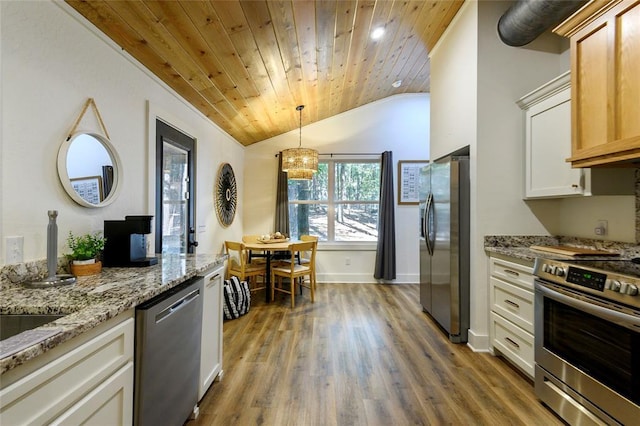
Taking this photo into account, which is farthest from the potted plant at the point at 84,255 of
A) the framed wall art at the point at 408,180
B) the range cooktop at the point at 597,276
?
the framed wall art at the point at 408,180

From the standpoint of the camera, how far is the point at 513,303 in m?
2.16

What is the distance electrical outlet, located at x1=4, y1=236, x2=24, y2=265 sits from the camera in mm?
1242

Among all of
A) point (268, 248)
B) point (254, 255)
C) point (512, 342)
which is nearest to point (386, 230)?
point (268, 248)

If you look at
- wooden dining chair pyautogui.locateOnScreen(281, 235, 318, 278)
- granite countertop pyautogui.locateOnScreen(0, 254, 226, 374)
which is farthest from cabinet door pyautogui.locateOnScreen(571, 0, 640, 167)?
wooden dining chair pyautogui.locateOnScreen(281, 235, 318, 278)

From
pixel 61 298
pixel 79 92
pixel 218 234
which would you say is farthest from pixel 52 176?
pixel 218 234

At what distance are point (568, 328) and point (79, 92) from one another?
10.2 ft

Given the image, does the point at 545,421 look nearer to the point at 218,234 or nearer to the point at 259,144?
the point at 218,234

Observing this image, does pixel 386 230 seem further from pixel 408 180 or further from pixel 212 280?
pixel 212 280

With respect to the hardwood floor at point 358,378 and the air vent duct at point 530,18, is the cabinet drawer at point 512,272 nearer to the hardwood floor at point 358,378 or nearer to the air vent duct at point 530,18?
the hardwood floor at point 358,378

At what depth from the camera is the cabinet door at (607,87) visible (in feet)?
4.99

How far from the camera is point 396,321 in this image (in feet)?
10.4

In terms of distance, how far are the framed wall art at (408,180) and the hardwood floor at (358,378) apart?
2184 mm

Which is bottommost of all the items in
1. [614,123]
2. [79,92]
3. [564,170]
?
[564,170]

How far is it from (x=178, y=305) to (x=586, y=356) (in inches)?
84.4
